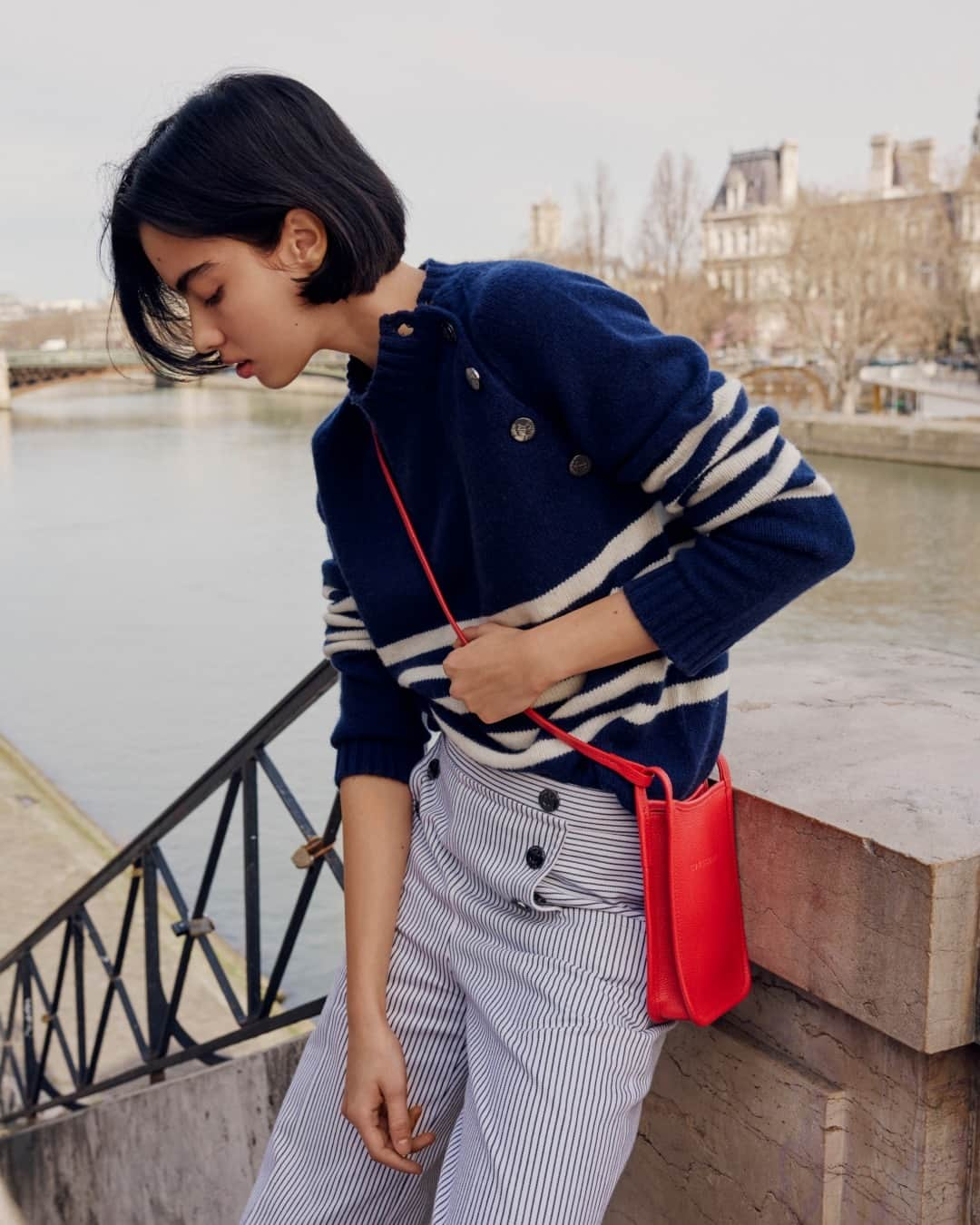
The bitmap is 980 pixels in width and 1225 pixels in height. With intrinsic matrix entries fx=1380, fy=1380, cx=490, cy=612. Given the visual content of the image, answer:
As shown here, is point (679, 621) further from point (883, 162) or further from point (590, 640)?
point (883, 162)

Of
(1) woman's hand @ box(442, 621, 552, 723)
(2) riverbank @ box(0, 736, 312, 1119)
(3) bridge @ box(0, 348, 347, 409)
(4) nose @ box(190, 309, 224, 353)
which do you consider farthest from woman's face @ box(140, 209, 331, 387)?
(3) bridge @ box(0, 348, 347, 409)

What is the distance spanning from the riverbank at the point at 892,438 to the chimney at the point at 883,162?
29.7 meters

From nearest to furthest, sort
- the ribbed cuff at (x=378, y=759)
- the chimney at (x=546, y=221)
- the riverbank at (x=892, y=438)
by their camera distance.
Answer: the ribbed cuff at (x=378, y=759) < the riverbank at (x=892, y=438) < the chimney at (x=546, y=221)

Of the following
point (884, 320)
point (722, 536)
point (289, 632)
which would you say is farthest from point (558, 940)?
point (884, 320)

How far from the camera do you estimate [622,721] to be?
907mm

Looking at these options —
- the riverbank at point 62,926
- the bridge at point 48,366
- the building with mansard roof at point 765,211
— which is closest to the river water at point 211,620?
the riverbank at point 62,926

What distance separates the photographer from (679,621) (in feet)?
2.83

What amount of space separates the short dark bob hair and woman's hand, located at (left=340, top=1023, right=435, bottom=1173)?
0.52m

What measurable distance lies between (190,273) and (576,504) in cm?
30

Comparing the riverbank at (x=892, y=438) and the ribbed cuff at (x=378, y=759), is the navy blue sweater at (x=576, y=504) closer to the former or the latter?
the ribbed cuff at (x=378, y=759)

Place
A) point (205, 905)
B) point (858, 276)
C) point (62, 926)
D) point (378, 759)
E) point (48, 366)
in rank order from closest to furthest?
point (378, 759) < point (205, 905) < point (62, 926) < point (858, 276) < point (48, 366)

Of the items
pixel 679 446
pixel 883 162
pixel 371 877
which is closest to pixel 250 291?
pixel 679 446

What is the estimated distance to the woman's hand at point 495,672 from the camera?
88cm

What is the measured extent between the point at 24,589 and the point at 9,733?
14.1 feet
